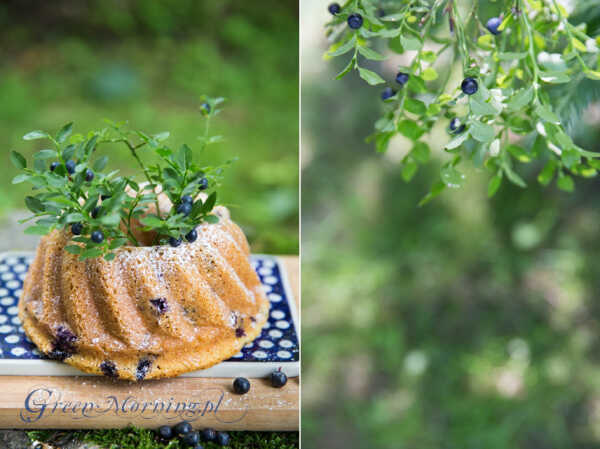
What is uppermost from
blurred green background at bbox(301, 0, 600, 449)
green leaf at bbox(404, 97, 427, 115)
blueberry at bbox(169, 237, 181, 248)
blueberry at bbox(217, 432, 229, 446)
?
green leaf at bbox(404, 97, 427, 115)

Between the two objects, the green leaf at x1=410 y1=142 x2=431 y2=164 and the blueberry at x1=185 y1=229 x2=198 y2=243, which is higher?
the green leaf at x1=410 y1=142 x2=431 y2=164

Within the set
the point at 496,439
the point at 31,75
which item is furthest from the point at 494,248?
the point at 31,75

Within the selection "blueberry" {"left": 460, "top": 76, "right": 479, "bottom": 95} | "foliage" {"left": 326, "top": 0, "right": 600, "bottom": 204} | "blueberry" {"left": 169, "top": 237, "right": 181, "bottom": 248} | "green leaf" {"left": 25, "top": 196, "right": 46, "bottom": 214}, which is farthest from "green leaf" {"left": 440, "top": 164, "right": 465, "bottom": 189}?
"green leaf" {"left": 25, "top": 196, "right": 46, "bottom": 214}

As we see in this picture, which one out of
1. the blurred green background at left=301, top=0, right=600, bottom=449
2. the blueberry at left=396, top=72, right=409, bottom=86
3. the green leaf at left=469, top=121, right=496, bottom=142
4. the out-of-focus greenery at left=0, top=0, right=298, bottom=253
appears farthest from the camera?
the out-of-focus greenery at left=0, top=0, right=298, bottom=253

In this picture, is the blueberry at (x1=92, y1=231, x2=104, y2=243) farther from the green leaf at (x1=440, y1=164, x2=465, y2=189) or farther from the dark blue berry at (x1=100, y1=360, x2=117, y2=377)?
the green leaf at (x1=440, y1=164, x2=465, y2=189)

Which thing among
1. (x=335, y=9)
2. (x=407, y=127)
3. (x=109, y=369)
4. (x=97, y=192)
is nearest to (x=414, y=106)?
(x=407, y=127)

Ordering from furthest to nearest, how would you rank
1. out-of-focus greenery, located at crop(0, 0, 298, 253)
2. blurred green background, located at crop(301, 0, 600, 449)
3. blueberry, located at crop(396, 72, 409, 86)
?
out-of-focus greenery, located at crop(0, 0, 298, 253)
blurred green background, located at crop(301, 0, 600, 449)
blueberry, located at crop(396, 72, 409, 86)

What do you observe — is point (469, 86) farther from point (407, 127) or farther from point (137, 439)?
point (137, 439)
